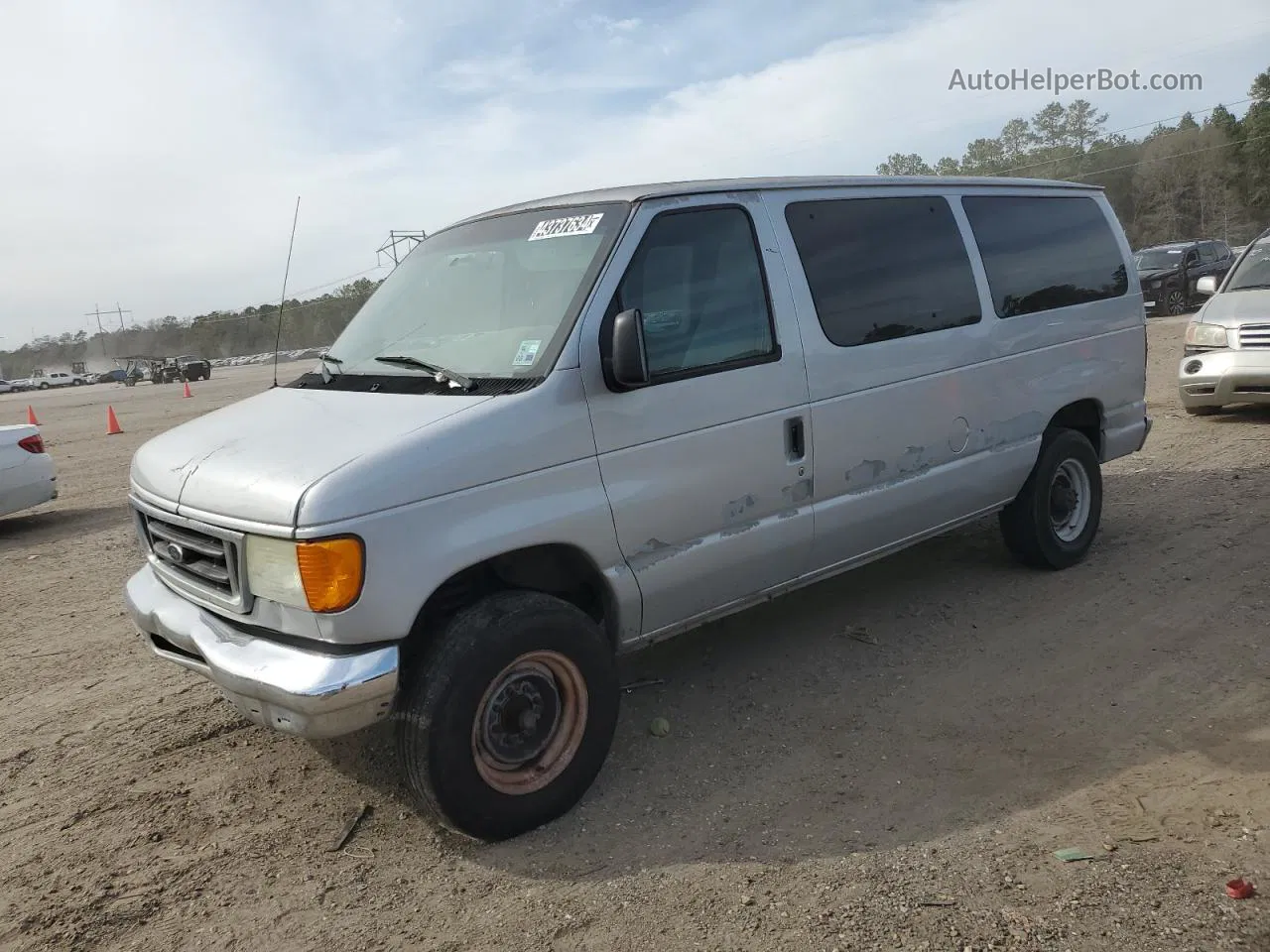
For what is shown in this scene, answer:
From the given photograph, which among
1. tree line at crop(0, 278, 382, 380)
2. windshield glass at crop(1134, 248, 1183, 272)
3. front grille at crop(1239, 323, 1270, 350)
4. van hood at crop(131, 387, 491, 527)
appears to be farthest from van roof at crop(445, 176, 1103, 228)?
tree line at crop(0, 278, 382, 380)

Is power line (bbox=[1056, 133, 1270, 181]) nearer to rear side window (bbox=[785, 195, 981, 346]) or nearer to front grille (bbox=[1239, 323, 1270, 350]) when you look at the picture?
front grille (bbox=[1239, 323, 1270, 350])

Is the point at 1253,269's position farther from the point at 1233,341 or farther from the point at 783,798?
the point at 783,798

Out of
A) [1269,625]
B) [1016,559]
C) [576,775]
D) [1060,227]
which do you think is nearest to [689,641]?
[576,775]

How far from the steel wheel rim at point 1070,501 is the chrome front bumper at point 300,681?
4.20 metres

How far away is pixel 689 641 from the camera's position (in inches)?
201

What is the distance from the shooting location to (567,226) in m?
3.91

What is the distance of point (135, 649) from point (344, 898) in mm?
2995

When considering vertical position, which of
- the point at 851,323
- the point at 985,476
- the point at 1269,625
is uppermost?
the point at 851,323

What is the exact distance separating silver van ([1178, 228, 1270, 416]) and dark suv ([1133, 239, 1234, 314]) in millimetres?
13125

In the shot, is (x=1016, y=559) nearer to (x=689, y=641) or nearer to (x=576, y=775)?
(x=689, y=641)

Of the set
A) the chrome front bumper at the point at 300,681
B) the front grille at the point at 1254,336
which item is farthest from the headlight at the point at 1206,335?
the chrome front bumper at the point at 300,681

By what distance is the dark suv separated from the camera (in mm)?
22375

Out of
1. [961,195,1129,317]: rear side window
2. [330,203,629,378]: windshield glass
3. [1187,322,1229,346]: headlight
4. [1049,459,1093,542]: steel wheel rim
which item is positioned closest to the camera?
[330,203,629,378]: windshield glass

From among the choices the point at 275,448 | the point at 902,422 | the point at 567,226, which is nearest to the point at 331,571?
the point at 275,448
